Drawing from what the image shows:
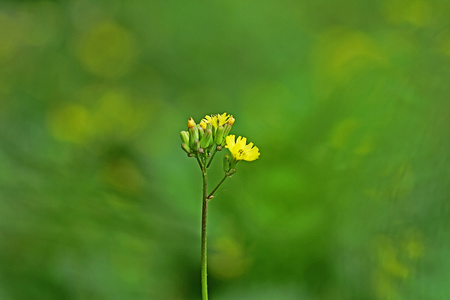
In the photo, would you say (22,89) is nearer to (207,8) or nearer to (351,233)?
(207,8)

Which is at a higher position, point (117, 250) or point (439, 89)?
point (439, 89)

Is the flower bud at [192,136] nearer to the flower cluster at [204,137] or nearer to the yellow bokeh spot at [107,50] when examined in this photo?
the flower cluster at [204,137]

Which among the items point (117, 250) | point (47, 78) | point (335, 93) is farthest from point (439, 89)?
point (47, 78)

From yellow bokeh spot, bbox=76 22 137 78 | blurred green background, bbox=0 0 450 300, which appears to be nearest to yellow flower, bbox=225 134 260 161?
blurred green background, bbox=0 0 450 300

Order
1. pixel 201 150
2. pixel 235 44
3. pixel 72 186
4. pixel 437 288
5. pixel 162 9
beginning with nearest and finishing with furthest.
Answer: pixel 201 150 < pixel 437 288 < pixel 72 186 < pixel 235 44 < pixel 162 9

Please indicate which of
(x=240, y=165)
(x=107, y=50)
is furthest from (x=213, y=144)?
(x=107, y=50)

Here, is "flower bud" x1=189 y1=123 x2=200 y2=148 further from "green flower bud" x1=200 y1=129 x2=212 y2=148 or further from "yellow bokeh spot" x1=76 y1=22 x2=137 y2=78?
"yellow bokeh spot" x1=76 y1=22 x2=137 y2=78
